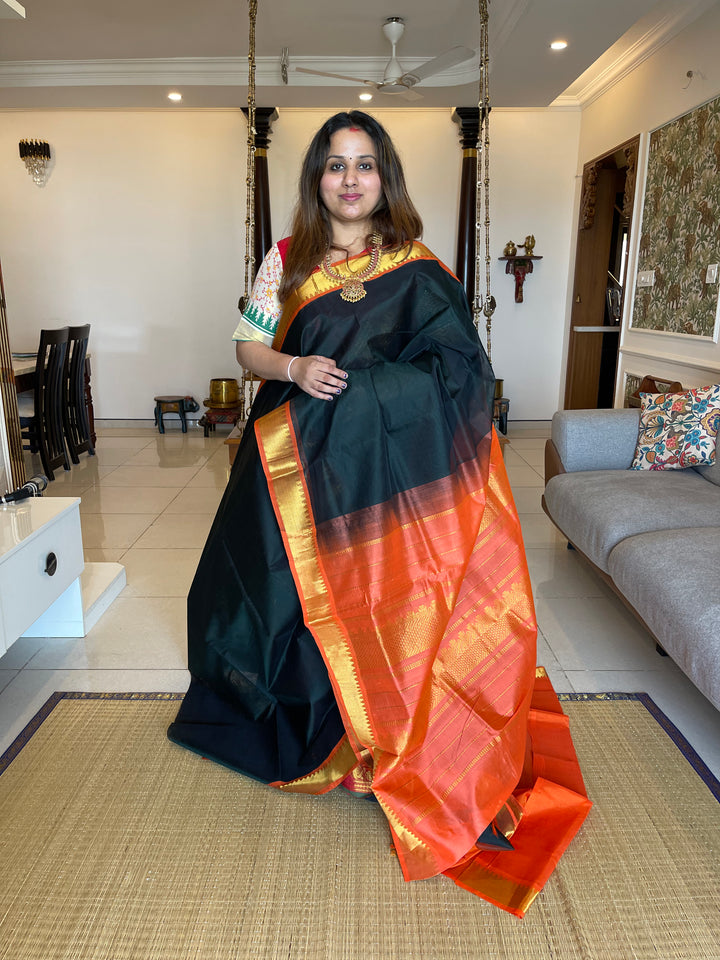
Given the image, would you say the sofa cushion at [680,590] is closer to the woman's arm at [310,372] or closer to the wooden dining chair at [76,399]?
the woman's arm at [310,372]

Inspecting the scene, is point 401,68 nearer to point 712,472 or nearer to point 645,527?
point 712,472

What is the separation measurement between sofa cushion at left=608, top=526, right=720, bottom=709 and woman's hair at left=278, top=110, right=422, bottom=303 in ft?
3.71

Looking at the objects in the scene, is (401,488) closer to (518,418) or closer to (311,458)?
(311,458)

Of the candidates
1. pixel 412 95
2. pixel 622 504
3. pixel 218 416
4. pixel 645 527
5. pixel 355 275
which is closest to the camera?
pixel 355 275

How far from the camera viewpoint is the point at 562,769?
5.29 feet

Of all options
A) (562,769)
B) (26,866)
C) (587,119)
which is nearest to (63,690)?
(26,866)

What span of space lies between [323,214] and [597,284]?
193 inches

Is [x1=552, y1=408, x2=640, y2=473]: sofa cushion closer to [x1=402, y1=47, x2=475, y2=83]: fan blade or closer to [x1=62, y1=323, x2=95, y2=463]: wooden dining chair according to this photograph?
[x1=402, y1=47, x2=475, y2=83]: fan blade

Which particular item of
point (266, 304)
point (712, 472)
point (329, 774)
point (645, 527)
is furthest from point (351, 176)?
point (712, 472)

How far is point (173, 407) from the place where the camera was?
5980mm

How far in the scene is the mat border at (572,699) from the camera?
1.66 metres

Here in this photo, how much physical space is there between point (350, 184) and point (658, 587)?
1.31 meters

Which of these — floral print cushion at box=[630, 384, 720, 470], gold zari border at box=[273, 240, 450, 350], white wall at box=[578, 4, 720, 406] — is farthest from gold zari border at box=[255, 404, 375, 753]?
white wall at box=[578, 4, 720, 406]

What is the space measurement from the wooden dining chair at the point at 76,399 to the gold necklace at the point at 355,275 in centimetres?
363
